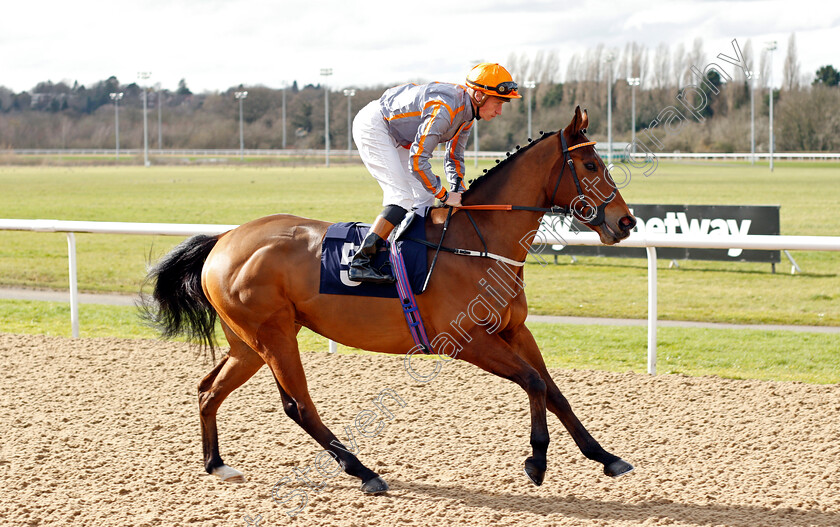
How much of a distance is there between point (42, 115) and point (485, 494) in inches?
3396

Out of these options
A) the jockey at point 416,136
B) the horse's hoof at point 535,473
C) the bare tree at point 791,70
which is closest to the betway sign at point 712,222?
the jockey at point 416,136

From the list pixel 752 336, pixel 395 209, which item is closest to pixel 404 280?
pixel 395 209

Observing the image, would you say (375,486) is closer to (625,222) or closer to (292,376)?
(292,376)

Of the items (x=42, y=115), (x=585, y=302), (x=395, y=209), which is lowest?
(x=585, y=302)

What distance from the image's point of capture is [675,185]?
2956 centimetres

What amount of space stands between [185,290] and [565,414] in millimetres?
1832

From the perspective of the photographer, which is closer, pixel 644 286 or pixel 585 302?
pixel 585 302

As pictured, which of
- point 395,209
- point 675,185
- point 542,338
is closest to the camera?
point 395,209

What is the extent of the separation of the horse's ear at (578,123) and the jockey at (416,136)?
0.24 meters

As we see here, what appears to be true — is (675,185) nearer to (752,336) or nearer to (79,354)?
(752,336)

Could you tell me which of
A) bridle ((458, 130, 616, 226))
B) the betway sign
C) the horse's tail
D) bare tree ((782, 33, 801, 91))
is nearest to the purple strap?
bridle ((458, 130, 616, 226))

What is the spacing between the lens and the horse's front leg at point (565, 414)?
3.36m

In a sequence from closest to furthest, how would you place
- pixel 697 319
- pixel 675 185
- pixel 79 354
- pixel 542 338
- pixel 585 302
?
pixel 79 354
pixel 542 338
pixel 697 319
pixel 585 302
pixel 675 185

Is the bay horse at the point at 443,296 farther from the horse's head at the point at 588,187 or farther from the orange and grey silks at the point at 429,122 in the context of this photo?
the orange and grey silks at the point at 429,122
